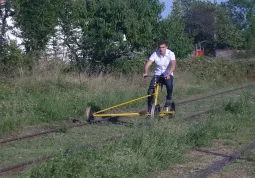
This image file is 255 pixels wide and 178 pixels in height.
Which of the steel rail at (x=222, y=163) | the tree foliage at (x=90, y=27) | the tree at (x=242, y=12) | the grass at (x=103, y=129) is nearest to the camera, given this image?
the grass at (x=103, y=129)

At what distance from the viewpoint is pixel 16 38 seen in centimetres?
2584

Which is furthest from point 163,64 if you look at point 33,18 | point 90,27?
point 90,27

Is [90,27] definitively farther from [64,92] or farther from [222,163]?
[222,163]

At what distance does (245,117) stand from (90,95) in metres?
6.05

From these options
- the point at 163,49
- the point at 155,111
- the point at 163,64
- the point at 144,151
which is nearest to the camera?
the point at 144,151

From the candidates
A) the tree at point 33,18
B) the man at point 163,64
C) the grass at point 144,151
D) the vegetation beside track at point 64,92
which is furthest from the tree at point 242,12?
the grass at point 144,151

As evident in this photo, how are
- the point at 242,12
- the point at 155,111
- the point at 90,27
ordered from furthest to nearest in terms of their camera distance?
the point at 242,12 < the point at 90,27 < the point at 155,111

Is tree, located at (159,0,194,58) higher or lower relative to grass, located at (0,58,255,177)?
higher

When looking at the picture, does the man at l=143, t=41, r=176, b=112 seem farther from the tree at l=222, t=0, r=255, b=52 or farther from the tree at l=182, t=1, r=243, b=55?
the tree at l=222, t=0, r=255, b=52

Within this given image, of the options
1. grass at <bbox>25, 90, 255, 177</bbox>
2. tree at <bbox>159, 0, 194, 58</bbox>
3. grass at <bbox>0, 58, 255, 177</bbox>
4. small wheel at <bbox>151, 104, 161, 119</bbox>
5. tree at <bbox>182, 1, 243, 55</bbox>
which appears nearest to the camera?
grass at <bbox>25, 90, 255, 177</bbox>

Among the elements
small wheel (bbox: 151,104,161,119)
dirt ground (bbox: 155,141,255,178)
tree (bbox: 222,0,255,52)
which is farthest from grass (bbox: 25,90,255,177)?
tree (bbox: 222,0,255,52)

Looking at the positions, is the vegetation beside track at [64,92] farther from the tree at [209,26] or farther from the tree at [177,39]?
the tree at [209,26]

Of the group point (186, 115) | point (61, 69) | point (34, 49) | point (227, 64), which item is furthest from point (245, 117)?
point (227, 64)

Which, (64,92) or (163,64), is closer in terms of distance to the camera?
Result: (163,64)
